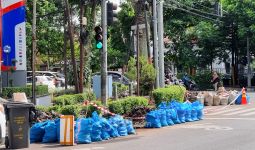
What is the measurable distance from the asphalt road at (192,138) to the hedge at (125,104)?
1626 millimetres

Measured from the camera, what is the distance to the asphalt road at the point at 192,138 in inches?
496

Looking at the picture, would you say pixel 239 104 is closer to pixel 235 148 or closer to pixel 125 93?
pixel 125 93

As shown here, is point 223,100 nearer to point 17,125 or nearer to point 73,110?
point 73,110

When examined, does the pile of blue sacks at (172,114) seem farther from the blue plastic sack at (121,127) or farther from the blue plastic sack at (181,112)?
the blue plastic sack at (121,127)

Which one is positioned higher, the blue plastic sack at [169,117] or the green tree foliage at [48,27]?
the green tree foliage at [48,27]

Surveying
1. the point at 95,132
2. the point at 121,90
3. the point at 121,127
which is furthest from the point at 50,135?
the point at 121,90

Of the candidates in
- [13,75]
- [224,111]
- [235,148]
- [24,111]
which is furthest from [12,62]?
[235,148]

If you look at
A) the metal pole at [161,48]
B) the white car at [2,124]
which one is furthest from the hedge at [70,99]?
the white car at [2,124]

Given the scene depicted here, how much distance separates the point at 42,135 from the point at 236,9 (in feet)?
112

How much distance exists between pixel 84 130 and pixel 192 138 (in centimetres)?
304

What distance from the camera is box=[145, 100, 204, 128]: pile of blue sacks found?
17.5 meters

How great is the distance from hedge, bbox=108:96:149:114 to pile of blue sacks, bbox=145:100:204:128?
32.5 inches

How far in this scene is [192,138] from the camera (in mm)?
14117

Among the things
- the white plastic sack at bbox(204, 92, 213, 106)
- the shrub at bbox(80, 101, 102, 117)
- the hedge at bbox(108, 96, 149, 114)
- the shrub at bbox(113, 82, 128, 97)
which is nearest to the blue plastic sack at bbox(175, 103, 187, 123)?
the hedge at bbox(108, 96, 149, 114)
